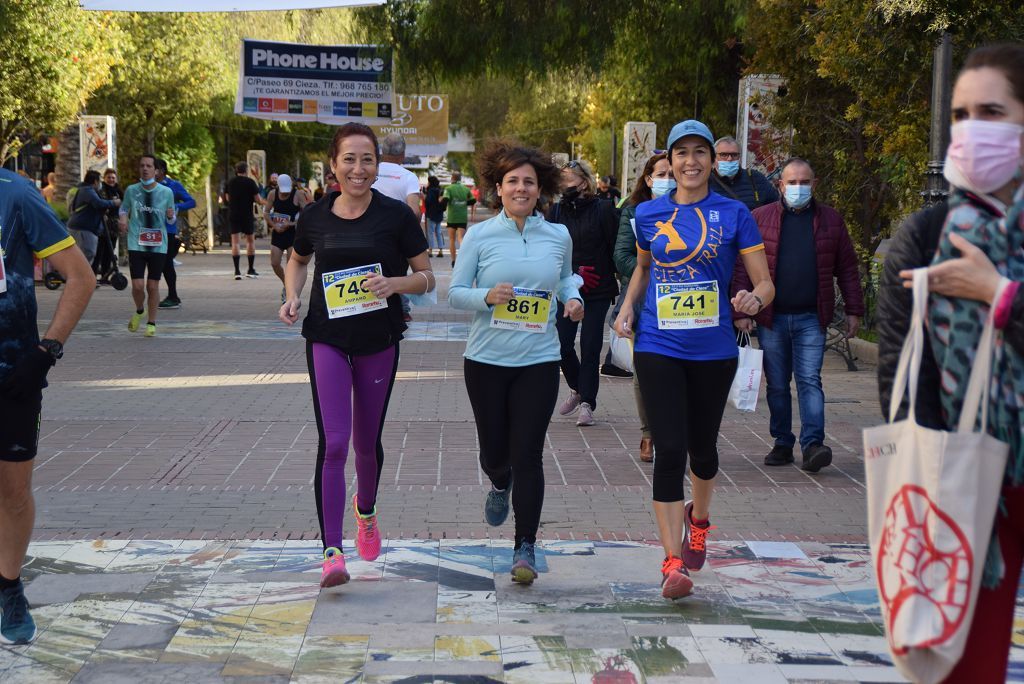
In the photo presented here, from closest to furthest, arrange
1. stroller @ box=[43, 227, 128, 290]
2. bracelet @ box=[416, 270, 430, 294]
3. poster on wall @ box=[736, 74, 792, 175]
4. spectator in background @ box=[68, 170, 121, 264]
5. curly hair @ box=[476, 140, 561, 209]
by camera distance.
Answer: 1. bracelet @ box=[416, 270, 430, 294]
2. curly hair @ box=[476, 140, 561, 209]
3. poster on wall @ box=[736, 74, 792, 175]
4. spectator in background @ box=[68, 170, 121, 264]
5. stroller @ box=[43, 227, 128, 290]

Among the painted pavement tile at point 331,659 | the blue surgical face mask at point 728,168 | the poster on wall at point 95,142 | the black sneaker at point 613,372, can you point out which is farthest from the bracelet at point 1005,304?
the poster on wall at point 95,142

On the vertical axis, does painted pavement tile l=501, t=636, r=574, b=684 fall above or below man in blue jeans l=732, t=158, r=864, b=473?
below

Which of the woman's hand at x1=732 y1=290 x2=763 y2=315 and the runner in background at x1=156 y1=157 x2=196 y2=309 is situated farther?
the runner in background at x1=156 y1=157 x2=196 y2=309

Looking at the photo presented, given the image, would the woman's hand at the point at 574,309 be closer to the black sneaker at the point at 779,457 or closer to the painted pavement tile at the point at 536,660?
the painted pavement tile at the point at 536,660

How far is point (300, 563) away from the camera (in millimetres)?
6098

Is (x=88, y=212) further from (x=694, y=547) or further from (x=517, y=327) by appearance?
(x=694, y=547)

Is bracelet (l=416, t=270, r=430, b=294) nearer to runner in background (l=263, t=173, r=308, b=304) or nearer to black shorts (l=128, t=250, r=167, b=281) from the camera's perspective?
black shorts (l=128, t=250, r=167, b=281)

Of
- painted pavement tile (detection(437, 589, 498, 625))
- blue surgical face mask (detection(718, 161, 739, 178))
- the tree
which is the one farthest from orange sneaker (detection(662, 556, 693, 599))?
the tree

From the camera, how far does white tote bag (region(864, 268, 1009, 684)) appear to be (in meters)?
2.79

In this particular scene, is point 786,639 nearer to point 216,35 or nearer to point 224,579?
point 224,579

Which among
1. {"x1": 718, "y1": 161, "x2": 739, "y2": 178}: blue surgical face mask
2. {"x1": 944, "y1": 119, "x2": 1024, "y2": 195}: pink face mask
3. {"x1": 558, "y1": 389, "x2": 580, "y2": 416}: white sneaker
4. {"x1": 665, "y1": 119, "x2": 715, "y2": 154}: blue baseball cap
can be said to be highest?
{"x1": 665, "y1": 119, "x2": 715, "y2": 154}: blue baseball cap

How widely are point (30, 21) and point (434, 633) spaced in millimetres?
20723

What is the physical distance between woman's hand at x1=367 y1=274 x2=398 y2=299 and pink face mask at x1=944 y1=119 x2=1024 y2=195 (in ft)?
9.94

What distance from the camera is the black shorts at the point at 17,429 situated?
471cm
